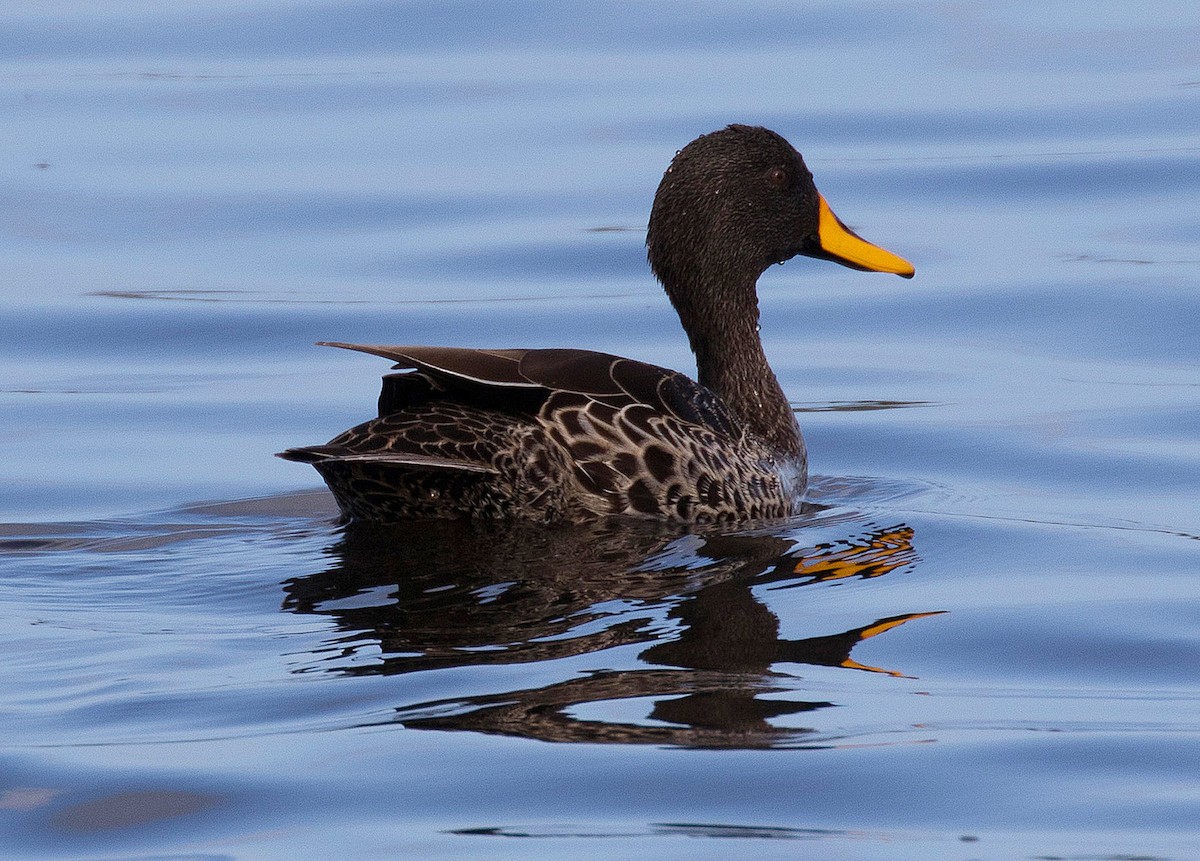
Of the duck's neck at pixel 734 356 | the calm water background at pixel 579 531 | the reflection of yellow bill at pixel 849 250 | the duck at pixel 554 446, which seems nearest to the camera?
the calm water background at pixel 579 531

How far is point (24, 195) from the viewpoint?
14.8 metres

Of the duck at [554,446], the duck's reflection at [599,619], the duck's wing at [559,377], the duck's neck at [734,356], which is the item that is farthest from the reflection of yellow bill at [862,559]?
the duck's neck at [734,356]

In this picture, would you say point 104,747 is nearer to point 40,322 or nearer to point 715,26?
point 40,322

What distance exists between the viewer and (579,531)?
762 centimetres

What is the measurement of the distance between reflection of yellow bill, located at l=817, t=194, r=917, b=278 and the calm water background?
90cm

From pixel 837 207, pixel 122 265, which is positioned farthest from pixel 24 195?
pixel 837 207

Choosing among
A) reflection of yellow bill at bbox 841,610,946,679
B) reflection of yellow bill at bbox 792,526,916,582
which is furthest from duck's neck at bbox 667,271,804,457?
reflection of yellow bill at bbox 841,610,946,679

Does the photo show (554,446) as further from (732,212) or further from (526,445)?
(732,212)

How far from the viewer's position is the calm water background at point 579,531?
5070mm

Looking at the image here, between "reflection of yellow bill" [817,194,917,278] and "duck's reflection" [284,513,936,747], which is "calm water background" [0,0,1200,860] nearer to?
"duck's reflection" [284,513,936,747]

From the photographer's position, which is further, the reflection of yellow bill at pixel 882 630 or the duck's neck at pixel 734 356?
the duck's neck at pixel 734 356

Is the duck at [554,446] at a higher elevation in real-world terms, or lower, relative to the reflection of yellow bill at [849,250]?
lower

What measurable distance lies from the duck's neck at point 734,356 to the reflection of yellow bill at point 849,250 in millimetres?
471

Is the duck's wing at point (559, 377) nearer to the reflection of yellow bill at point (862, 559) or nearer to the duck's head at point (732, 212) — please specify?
the reflection of yellow bill at point (862, 559)
